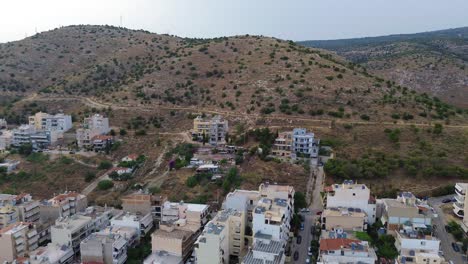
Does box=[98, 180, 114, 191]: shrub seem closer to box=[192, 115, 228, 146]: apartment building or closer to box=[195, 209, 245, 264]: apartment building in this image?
box=[192, 115, 228, 146]: apartment building

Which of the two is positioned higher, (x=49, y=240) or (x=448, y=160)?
(x=448, y=160)

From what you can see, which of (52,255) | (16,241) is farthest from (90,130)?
(52,255)

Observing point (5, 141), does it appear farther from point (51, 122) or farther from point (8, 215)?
point (8, 215)

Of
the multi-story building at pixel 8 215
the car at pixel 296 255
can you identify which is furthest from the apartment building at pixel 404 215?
the multi-story building at pixel 8 215

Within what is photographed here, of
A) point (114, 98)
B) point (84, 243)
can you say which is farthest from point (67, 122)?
point (84, 243)

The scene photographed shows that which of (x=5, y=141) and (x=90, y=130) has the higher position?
(x=90, y=130)

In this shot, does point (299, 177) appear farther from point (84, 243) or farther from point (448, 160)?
point (84, 243)

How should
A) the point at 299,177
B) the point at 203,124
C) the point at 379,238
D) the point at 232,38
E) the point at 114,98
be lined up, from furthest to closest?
the point at 232,38, the point at 114,98, the point at 203,124, the point at 299,177, the point at 379,238
